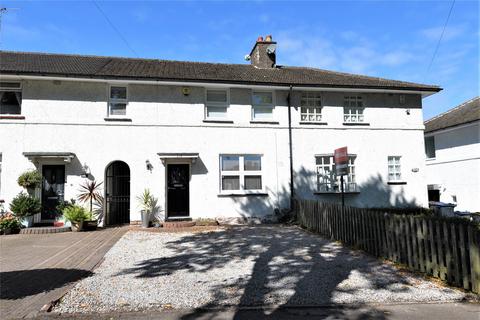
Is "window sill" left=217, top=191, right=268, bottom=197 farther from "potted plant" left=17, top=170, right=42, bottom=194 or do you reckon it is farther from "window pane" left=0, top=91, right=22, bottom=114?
"window pane" left=0, top=91, right=22, bottom=114

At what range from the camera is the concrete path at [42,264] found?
198 inches

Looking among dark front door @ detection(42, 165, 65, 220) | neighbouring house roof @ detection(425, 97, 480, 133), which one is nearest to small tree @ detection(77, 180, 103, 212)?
dark front door @ detection(42, 165, 65, 220)

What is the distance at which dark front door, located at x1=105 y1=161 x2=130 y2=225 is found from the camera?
44.3 ft

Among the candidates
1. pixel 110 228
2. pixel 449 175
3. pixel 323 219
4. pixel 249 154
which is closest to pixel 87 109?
pixel 110 228

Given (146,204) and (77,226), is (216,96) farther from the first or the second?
(77,226)

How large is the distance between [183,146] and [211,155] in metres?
1.25

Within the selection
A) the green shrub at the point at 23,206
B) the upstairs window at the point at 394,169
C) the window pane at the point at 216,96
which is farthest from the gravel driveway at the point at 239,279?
the upstairs window at the point at 394,169

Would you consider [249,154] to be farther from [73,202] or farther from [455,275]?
[455,275]

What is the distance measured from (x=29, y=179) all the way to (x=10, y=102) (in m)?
3.43

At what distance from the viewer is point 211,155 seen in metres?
14.0

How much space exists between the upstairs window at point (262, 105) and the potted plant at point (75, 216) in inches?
319

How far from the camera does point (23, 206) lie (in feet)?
38.8

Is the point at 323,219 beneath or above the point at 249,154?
beneath

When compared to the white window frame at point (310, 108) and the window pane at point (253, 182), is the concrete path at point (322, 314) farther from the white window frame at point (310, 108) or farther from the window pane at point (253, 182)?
the white window frame at point (310, 108)
